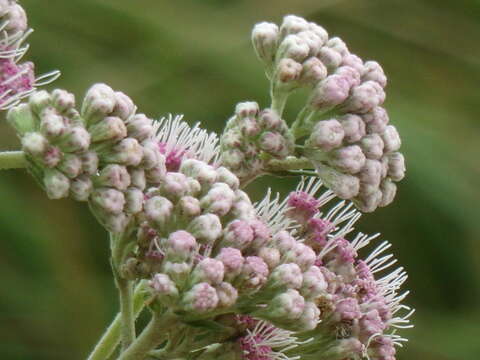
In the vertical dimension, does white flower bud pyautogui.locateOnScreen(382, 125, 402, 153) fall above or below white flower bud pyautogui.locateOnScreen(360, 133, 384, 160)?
above

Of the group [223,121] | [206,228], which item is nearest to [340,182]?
[206,228]

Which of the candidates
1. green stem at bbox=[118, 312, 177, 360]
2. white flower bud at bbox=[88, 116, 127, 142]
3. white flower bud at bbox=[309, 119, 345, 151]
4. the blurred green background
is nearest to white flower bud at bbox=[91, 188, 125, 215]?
white flower bud at bbox=[88, 116, 127, 142]

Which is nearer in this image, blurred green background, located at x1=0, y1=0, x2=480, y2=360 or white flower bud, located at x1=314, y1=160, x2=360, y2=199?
white flower bud, located at x1=314, y1=160, x2=360, y2=199

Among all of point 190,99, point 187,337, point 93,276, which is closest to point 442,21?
point 190,99

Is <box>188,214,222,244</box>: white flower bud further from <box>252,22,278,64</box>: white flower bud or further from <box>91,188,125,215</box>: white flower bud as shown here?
<box>252,22,278,64</box>: white flower bud

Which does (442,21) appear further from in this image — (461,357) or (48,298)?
(48,298)

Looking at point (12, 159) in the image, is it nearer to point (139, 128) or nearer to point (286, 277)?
point (139, 128)

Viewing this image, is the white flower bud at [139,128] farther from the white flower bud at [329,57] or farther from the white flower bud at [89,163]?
the white flower bud at [329,57]

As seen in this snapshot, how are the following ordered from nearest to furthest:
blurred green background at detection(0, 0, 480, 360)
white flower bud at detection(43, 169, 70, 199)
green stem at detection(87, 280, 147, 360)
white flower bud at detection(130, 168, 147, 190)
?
white flower bud at detection(43, 169, 70, 199) → white flower bud at detection(130, 168, 147, 190) → green stem at detection(87, 280, 147, 360) → blurred green background at detection(0, 0, 480, 360)

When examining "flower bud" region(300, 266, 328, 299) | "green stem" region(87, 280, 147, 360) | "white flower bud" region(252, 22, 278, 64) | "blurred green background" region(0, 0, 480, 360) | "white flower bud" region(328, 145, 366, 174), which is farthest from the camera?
"blurred green background" region(0, 0, 480, 360)
